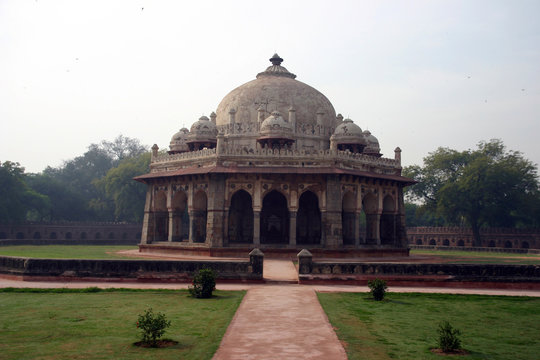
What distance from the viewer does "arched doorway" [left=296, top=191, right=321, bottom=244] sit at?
3189 centimetres

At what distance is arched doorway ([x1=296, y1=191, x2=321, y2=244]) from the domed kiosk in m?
0.07

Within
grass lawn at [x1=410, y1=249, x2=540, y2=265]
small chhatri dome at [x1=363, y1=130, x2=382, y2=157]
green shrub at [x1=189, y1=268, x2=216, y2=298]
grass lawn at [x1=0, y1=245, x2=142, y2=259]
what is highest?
small chhatri dome at [x1=363, y1=130, x2=382, y2=157]

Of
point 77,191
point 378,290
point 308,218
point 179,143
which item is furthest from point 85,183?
point 378,290

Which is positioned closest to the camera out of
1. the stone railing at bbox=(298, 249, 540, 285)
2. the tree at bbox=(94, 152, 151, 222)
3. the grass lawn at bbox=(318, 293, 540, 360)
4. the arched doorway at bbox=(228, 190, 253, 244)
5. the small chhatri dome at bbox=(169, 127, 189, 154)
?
the grass lawn at bbox=(318, 293, 540, 360)

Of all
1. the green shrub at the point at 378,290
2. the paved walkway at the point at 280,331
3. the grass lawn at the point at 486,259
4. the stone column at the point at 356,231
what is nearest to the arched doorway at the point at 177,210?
the stone column at the point at 356,231

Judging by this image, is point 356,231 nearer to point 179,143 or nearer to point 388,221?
point 388,221

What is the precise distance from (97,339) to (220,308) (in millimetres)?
3538

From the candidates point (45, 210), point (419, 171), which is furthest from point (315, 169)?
point (45, 210)

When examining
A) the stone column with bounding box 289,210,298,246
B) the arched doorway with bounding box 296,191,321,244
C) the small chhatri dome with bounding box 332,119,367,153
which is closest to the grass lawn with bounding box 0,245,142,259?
the stone column with bounding box 289,210,298,246

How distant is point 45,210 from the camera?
60.3 m

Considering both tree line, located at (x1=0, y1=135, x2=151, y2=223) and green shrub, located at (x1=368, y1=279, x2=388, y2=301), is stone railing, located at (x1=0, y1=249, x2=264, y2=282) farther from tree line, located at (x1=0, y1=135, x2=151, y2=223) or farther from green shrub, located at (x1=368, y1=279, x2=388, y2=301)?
tree line, located at (x1=0, y1=135, x2=151, y2=223)

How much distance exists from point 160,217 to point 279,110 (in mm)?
10837

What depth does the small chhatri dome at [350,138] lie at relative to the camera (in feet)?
103

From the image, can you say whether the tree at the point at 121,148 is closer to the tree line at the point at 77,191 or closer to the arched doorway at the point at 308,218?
the tree line at the point at 77,191
